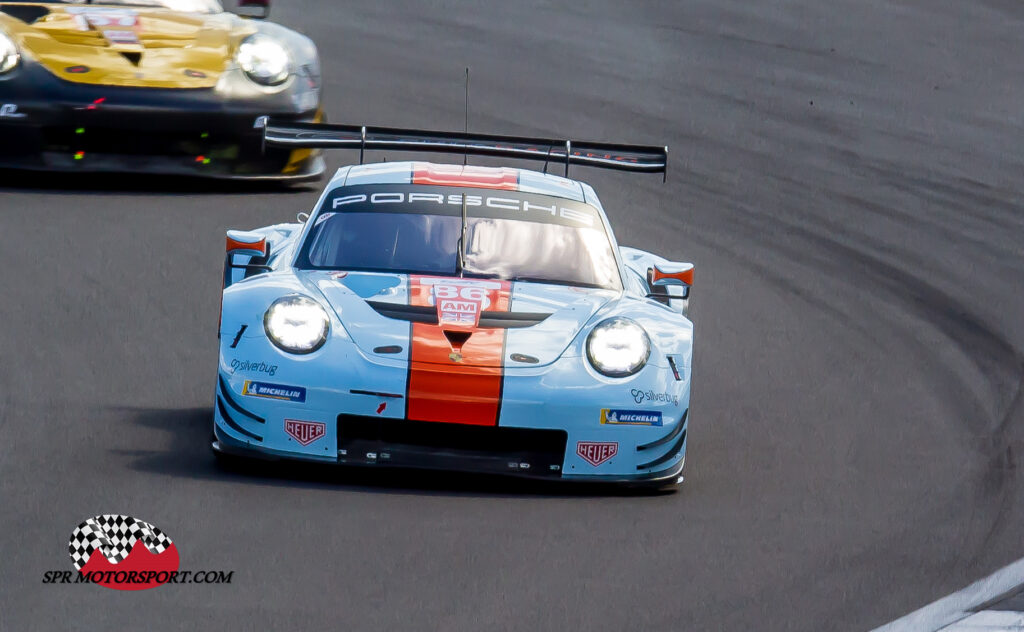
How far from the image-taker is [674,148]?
13.9 metres

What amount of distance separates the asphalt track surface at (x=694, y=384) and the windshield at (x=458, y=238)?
0.88 metres

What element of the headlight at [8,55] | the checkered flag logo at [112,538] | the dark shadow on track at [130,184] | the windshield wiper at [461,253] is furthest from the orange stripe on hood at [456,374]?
the dark shadow on track at [130,184]

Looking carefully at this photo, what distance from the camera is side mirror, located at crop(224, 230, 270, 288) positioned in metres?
7.41

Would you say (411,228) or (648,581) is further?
(411,228)

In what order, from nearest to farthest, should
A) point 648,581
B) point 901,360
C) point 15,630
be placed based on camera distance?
point 15,630 → point 648,581 → point 901,360

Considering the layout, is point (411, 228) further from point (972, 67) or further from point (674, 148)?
point (972, 67)

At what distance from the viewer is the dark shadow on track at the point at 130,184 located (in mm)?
11031

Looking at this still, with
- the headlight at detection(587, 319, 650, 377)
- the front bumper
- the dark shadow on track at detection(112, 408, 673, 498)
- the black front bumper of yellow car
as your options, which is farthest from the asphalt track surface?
the headlight at detection(587, 319, 650, 377)

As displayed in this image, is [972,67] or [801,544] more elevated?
[972,67]

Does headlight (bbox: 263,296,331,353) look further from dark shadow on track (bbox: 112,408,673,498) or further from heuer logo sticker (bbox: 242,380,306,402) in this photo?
dark shadow on track (bbox: 112,408,673,498)

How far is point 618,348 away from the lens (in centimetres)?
637

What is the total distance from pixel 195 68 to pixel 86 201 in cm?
105

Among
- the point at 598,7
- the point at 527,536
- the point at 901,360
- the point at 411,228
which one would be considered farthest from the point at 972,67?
the point at 527,536

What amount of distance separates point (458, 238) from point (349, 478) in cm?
123
